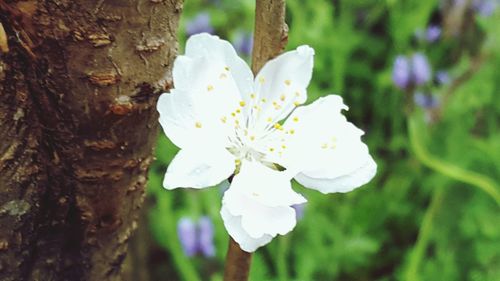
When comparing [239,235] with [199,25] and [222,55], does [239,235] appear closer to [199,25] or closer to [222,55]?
[222,55]

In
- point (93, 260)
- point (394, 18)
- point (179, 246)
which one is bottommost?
point (179, 246)

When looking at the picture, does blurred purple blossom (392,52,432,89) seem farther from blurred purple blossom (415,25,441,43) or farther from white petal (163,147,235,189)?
white petal (163,147,235,189)

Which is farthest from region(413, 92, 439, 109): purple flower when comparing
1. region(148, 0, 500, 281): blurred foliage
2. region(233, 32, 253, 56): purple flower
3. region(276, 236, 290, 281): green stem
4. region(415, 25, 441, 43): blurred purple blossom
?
region(276, 236, 290, 281): green stem

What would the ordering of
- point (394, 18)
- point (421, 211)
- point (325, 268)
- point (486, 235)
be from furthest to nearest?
point (394, 18) < point (421, 211) < point (325, 268) < point (486, 235)

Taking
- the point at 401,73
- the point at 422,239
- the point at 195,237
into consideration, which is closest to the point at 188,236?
the point at 195,237

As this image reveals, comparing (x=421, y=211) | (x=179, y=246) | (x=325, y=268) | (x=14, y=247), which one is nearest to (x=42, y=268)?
(x=14, y=247)

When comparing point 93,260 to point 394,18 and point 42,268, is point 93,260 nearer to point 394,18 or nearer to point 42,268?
point 42,268

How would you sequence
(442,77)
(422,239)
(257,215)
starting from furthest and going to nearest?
(442,77), (422,239), (257,215)
